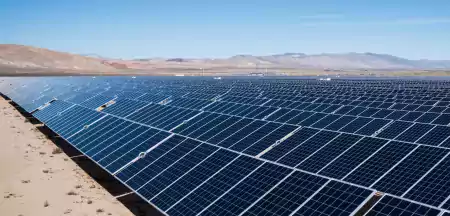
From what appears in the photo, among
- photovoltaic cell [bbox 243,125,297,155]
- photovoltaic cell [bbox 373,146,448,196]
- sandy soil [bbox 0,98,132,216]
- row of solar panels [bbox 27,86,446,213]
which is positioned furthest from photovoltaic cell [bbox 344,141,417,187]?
sandy soil [bbox 0,98,132,216]

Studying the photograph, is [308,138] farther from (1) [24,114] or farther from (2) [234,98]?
(1) [24,114]

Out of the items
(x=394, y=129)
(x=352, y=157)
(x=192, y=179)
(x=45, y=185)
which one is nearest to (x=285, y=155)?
(x=352, y=157)

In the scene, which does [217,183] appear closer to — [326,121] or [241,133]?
[241,133]

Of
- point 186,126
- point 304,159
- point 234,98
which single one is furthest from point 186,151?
point 234,98

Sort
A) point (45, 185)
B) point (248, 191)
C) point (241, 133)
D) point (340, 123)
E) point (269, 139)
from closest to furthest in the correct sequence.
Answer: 1. point (248, 191)
2. point (269, 139)
3. point (241, 133)
4. point (340, 123)
5. point (45, 185)

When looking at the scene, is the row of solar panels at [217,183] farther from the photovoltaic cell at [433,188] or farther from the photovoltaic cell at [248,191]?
the photovoltaic cell at [433,188]

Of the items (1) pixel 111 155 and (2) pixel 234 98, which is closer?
(1) pixel 111 155

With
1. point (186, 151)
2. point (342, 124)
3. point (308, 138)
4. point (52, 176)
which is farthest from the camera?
point (52, 176)
